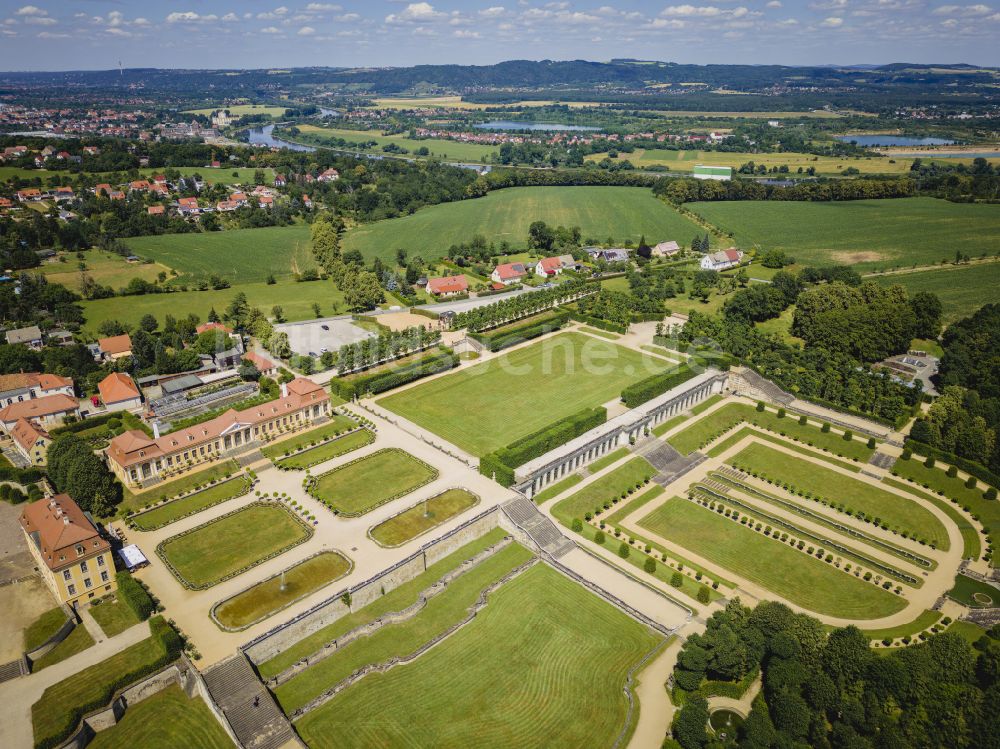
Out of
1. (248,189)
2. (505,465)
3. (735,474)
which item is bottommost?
(735,474)

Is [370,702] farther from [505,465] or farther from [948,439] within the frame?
[948,439]

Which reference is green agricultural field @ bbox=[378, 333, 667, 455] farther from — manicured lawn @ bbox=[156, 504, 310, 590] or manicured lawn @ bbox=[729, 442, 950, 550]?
manicured lawn @ bbox=[156, 504, 310, 590]

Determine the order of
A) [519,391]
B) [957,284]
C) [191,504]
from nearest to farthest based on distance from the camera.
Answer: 1. [191,504]
2. [519,391]
3. [957,284]

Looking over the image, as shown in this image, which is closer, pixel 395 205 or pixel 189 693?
pixel 189 693

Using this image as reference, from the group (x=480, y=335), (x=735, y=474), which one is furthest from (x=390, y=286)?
(x=735, y=474)

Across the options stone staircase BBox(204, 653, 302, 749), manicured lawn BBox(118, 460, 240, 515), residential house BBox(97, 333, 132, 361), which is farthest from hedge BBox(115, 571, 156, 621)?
residential house BBox(97, 333, 132, 361)

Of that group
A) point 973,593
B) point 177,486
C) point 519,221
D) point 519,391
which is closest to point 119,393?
point 177,486

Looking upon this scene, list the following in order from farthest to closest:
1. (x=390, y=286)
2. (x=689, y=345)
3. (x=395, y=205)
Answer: (x=395, y=205) < (x=390, y=286) < (x=689, y=345)

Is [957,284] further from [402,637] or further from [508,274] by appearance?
[402,637]
